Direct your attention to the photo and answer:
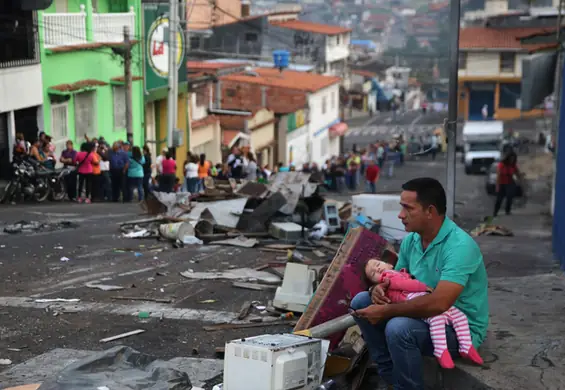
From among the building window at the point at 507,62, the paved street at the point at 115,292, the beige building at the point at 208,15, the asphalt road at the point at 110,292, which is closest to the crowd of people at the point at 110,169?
the paved street at the point at 115,292

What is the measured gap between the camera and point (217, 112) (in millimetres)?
44125

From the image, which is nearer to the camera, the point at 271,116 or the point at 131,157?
the point at 131,157

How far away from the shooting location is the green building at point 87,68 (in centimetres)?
2736

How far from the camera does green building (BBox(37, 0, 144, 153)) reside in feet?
89.8

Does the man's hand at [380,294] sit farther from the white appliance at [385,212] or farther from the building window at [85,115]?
the building window at [85,115]

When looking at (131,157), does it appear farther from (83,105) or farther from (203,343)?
(203,343)

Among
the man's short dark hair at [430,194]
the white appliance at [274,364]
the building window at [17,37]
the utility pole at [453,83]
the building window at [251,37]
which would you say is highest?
the building window at [251,37]

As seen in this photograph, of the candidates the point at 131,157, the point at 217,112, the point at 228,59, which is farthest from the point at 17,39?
the point at 228,59

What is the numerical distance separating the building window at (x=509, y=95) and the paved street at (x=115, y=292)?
204 ft

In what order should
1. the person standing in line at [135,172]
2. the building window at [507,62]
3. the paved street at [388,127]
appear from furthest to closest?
the building window at [507,62] < the paved street at [388,127] < the person standing in line at [135,172]

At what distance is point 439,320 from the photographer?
5.47m

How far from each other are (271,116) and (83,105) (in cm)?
1948

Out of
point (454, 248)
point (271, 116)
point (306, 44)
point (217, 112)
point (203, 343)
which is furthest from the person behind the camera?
point (306, 44)

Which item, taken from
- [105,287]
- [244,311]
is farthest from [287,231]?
[244,311]
